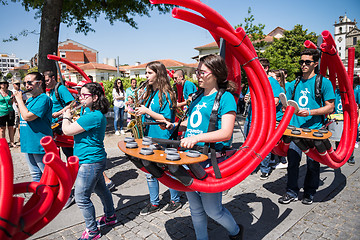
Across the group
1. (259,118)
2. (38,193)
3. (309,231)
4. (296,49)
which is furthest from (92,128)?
Answer: (296,49)

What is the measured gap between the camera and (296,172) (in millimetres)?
4180

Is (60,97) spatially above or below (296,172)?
above

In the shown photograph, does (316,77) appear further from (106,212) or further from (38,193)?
(38,193)

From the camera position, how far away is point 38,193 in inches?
67.4

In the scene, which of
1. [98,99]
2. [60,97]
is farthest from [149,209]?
[60,97]

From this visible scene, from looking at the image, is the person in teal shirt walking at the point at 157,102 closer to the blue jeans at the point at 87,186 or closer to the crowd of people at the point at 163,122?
the crowd of people at the point at 163,122

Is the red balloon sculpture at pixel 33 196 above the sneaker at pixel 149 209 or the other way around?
above

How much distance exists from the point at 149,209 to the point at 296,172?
239 cm

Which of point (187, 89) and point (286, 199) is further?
point (187, 89)

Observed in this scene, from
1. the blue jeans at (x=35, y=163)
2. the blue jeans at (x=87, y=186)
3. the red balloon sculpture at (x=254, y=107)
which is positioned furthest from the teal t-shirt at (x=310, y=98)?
the blue jeans at (x=35, y=163)

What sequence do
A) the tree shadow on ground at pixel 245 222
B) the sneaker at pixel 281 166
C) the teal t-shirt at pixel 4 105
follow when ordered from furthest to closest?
the teal t-shirt at pixel 4 105 → the sneaker at pixel 281 166 → the tree shadow on ground at pixel 245 222

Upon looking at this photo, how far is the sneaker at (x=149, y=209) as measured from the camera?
3.84 meters

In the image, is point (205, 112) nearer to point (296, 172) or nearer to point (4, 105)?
point (296, 172)

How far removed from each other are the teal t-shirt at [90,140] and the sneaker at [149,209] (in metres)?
1.17
